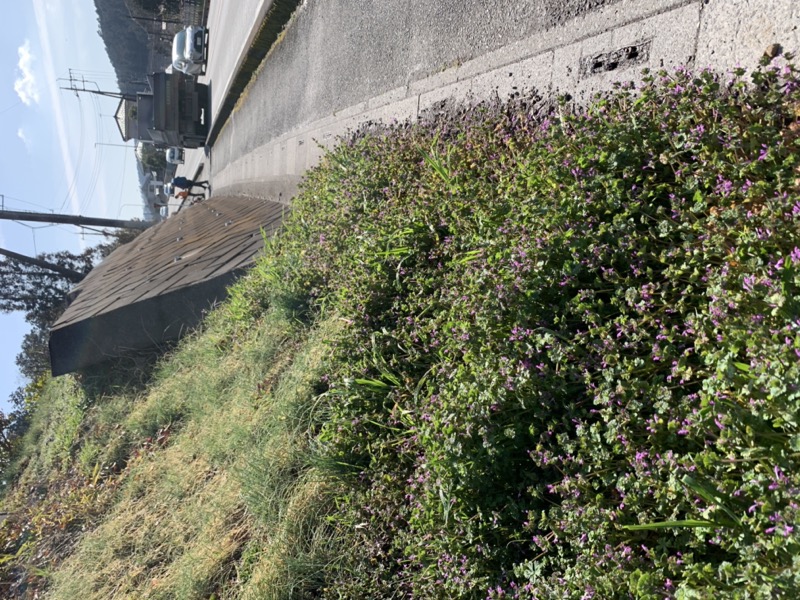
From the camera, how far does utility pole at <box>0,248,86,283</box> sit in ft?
72.0

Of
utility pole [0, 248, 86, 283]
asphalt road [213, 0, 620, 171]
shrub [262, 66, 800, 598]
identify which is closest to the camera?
shrub [262, 66, 800, 598]

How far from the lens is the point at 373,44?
637cm

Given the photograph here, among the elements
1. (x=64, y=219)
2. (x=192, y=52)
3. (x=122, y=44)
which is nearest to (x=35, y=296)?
(x=64, y=219)

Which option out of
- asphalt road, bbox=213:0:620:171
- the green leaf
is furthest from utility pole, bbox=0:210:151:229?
the green leaf

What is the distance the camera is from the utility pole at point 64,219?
24.0 m

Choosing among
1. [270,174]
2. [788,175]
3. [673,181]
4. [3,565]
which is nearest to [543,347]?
[673,181]

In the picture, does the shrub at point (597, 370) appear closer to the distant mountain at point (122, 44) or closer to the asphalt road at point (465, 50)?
the asphalt road at point (465, 50)

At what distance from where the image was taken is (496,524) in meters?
2.53

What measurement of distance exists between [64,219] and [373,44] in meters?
25.1

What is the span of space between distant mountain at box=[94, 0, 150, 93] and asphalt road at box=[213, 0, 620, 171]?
54.5 metres

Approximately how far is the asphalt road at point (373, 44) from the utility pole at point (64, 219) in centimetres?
1685

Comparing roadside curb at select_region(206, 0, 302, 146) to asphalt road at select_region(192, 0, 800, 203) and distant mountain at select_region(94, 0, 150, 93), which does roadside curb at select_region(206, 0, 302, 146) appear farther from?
distant mountain at select_region(94, 0, 150, 93)

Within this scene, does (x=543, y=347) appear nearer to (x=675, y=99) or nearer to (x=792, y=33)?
(x=675, y=99)

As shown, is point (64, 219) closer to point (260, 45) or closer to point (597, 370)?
point (260, 45)
